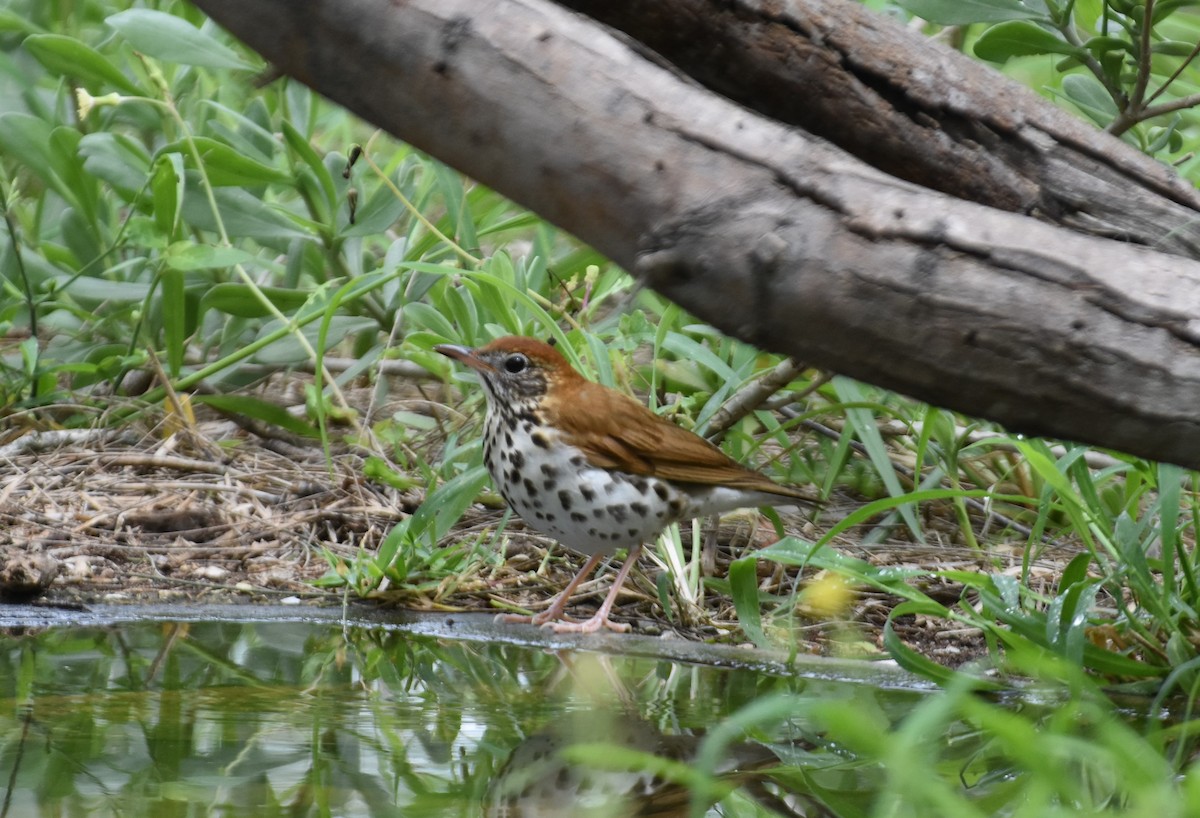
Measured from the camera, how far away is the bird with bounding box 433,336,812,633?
143 inches

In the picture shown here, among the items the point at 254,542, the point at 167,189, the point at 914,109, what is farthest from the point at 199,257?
the point at 914,109

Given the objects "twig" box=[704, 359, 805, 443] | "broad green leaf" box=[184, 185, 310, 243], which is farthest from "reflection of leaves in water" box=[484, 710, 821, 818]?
"broad green leaf" box=[184, 185, 310, 243]

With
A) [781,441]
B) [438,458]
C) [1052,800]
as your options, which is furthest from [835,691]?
[438,458]

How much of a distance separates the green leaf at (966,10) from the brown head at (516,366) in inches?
49.7

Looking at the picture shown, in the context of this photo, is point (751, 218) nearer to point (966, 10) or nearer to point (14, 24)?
point (966, 10)

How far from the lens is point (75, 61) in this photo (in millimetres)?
4582

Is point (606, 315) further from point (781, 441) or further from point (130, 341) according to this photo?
point (130, 341)

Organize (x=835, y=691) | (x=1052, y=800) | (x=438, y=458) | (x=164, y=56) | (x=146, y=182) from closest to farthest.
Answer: (x=1052, y=800)
(x=835, y=691)
(x=164, y=56)
(x=146, y=182)
(x=438, y=458)

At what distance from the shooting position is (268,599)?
3.60 m

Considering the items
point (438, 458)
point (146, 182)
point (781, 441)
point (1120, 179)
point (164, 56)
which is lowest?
point (438, 458)

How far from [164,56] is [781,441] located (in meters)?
2.11

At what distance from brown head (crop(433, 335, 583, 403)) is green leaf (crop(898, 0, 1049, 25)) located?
1.26 m

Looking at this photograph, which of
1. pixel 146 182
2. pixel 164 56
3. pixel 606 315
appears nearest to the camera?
pixel 164 56

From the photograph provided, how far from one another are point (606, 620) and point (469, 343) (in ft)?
3.72
